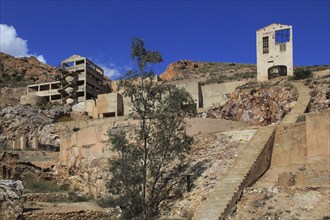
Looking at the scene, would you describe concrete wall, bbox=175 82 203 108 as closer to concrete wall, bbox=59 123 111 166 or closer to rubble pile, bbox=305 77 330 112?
rubble pile, bbox=305 77 330 112

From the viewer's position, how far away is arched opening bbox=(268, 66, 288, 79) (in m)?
43.7

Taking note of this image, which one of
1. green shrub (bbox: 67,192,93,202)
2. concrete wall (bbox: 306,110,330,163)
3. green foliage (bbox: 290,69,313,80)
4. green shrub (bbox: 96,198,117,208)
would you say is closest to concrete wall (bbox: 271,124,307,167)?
concrete wall (bbox: 306,110,330,163)

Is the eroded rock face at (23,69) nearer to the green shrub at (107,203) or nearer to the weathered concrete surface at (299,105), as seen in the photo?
the weathered concrete surface at (299,105)

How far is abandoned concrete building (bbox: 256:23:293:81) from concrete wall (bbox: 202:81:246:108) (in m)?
4.08

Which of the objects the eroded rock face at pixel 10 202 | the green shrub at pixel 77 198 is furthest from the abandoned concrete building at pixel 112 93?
the eroded rock face at pixel 10 202

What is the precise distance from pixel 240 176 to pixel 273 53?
25.7 meters

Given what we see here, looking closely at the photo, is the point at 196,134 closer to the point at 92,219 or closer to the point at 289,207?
the point at 92,219

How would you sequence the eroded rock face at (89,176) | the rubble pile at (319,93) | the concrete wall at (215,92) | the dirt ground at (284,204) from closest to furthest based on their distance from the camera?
the dirt ground at (284,204) < the eroded rock face at (89,176) < the rubble pile at (319,93) < the concrete wall at (215,92)

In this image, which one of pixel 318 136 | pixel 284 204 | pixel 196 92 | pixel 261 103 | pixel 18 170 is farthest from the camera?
pixel 196 92

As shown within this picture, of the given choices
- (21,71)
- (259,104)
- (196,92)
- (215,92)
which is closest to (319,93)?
(259,104)

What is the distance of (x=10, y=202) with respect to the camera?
19125 millimetres

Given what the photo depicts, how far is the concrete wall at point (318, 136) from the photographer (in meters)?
21.2

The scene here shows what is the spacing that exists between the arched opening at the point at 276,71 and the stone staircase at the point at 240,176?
68.5ft

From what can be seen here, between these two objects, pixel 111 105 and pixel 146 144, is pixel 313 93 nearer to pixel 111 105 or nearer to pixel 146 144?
pixel 146 144
